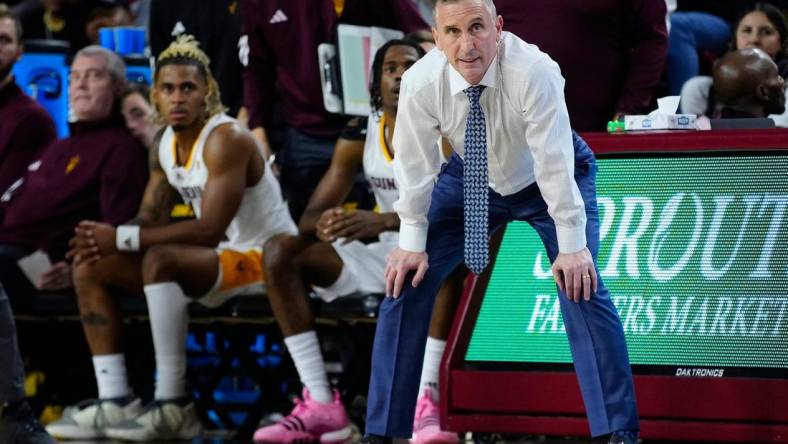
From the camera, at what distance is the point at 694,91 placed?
6.84 metres

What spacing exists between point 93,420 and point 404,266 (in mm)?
2579

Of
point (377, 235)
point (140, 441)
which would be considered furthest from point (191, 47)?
point (140, 441)

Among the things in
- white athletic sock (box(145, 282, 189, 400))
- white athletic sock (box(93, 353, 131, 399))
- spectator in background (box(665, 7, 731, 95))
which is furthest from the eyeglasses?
spectator in background (box(665, 7, 731, 95))

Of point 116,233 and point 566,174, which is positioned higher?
point 566,174

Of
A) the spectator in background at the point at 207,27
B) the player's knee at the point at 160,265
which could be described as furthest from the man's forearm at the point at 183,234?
the spectator in background at the point at 207,27

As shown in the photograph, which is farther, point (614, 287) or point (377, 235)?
point (377, 235)

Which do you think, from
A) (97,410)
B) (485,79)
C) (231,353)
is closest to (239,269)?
(231,353)

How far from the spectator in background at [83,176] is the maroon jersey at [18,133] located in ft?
0.81

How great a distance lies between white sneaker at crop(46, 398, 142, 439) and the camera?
658 cm

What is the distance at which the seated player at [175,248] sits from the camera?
257 inches

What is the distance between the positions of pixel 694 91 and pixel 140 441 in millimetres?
2963

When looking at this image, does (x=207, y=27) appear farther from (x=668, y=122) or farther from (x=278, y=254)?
(x=668, y=122)

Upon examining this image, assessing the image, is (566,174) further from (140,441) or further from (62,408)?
(62,408)

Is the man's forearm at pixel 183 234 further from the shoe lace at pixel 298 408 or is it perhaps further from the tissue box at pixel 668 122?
the tissue box at pixel 668 122
